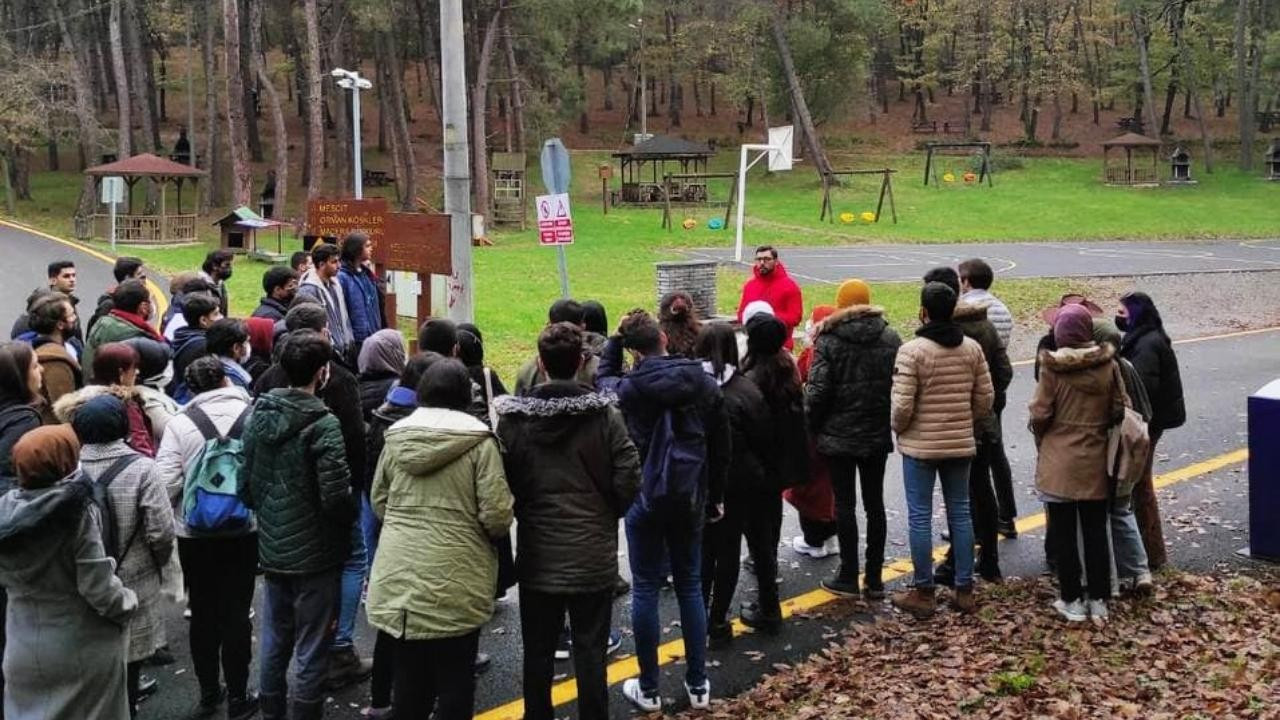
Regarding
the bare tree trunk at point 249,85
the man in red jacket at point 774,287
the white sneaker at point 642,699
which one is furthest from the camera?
the bare tree trunk at point 249,85

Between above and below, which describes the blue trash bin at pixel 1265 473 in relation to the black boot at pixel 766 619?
above

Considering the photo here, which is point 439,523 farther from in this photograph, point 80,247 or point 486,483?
point 80,247

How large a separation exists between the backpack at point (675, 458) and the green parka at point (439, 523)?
0.87 metres

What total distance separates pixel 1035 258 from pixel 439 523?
24637mm

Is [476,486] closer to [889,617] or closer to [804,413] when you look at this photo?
[804,413]

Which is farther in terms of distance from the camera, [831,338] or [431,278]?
[431,278]

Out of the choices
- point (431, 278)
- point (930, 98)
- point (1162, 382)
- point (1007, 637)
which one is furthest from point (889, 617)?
point (930, 98)

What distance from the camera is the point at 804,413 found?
230 inches

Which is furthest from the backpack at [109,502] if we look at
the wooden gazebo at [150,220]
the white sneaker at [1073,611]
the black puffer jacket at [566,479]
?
the wooden gazebo at [150,220]

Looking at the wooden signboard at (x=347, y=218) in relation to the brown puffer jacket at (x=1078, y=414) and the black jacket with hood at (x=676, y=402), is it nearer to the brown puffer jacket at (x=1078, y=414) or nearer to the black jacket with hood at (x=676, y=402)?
the black jacket with hood at (x=676, y=402)

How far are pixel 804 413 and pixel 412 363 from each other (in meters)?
2.21

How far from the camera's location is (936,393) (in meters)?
5.69

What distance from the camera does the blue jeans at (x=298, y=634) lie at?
4.56 m

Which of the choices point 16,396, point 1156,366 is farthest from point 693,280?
point 16,396
